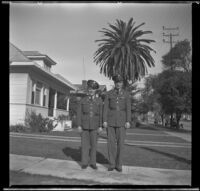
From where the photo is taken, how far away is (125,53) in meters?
24.1

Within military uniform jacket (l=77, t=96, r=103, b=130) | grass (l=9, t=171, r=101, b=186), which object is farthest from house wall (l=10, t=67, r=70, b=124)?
grass (l=9, t=171, r=101, b=186)

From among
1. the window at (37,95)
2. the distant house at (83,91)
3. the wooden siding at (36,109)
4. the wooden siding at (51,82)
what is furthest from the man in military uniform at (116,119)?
the window at (37,95)

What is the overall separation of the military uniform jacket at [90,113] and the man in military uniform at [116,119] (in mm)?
191

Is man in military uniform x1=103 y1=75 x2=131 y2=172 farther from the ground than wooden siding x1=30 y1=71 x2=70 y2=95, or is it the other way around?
wooden siding x1=30 y1=71 x2=70 y2=95

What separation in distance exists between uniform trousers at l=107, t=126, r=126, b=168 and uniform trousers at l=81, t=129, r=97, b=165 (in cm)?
34

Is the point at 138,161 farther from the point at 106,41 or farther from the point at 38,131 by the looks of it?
the point at 106,41

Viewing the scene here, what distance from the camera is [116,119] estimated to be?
6.23 meters

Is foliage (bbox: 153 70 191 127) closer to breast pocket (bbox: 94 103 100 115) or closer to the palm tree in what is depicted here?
the palm tree

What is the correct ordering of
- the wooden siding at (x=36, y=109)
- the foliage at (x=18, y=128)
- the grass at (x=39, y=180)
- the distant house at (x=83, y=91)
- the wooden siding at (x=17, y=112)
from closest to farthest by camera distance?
the grass at (x=39, y=180), the distant house at (x=83, y=91), the foliage at (x=18, y=128), the wooden siding at (x=17, y=112), the wooden siding at (x=36, y=109)

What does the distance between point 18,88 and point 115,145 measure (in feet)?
42.6

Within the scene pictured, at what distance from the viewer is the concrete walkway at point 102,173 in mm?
5293

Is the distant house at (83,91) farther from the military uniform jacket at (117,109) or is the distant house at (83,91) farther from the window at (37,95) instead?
the window at (37,95)

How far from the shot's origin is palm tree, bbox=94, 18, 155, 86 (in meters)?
24.1
